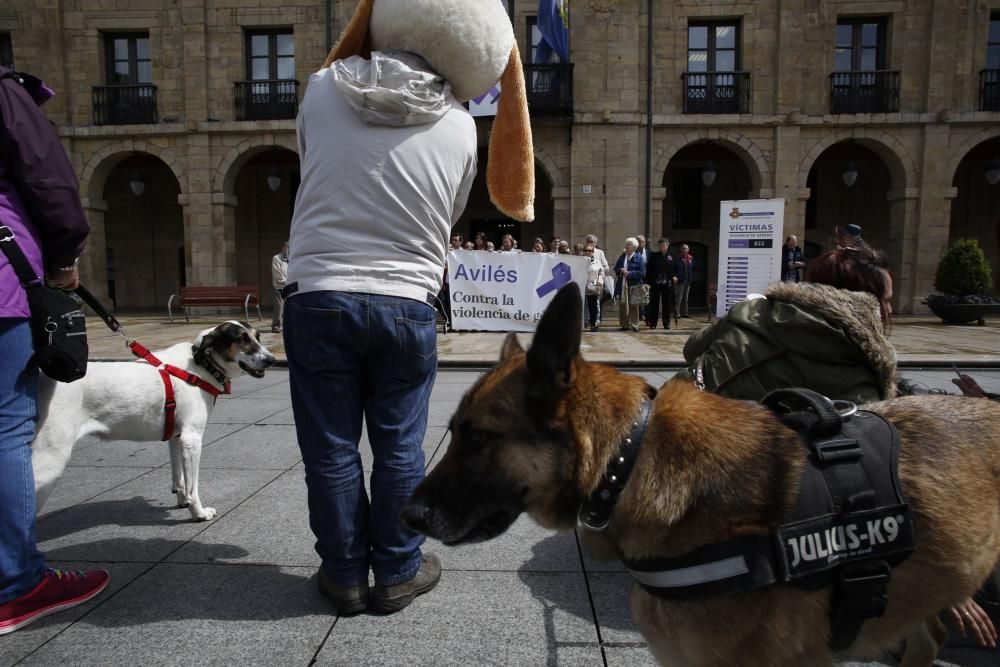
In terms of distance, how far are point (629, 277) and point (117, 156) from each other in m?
17.4

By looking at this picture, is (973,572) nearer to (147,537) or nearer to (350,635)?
(350,635)

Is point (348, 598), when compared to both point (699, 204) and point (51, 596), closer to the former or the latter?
point (51, 596)

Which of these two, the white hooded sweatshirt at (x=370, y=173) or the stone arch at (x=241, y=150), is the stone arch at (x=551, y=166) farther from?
the white hooded sweatshirt at (x=370, y=173)

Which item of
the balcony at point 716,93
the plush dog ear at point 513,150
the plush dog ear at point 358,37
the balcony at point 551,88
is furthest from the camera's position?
the balcony at point 716,93

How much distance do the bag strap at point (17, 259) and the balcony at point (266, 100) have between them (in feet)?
60.6

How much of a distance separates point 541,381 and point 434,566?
4.75 feet

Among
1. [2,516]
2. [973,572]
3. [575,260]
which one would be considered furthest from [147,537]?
[575,260]

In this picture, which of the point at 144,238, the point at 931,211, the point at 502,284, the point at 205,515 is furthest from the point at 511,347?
the point at 144,238

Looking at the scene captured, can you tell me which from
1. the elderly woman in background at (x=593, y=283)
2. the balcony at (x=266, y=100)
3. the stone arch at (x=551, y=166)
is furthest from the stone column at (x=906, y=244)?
the balcony at (x=266, y=100)

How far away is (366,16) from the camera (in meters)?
2.35

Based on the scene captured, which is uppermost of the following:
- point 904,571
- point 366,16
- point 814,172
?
point 814,172

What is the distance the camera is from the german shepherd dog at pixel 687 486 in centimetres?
140

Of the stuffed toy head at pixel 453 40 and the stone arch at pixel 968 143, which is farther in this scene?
the stone arch at pixel 968 143

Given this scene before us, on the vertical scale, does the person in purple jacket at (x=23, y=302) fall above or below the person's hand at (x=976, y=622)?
above
